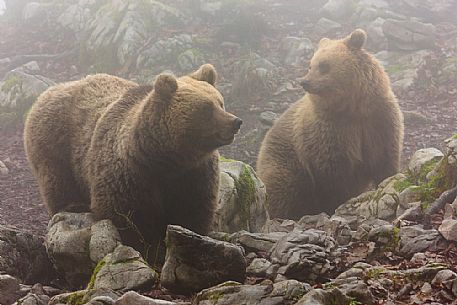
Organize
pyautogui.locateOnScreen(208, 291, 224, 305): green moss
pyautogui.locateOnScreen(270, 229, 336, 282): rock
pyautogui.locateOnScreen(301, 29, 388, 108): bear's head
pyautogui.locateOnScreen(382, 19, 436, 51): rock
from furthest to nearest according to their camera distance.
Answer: pyautogui.locateOnScreen(382, 19, 436, 51): rock → pyautogui.locateOnScreen(301, 29, 388, 108): bear's head → pyautogui.locateOnScreen(270, 229, 336, 282): rock → pyautogui.locateOnScreen(208, 291, 224, 305): green moss

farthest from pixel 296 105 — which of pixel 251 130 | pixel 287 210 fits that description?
pixel 251 130

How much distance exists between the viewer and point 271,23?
1728 centimetres

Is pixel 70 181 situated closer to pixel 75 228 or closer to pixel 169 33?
pixel 75 228

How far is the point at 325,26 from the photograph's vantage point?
16.9 m

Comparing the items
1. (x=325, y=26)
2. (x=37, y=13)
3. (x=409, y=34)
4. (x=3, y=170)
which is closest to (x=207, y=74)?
(x=3, y=170)

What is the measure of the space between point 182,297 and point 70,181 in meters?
3.07

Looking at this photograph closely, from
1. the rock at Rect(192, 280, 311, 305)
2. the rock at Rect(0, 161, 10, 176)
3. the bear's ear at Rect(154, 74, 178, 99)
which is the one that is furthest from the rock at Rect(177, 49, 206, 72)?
the rock at Rect(192, 280, 311, 305)

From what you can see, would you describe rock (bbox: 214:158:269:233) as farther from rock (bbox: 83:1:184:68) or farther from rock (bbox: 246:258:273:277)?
rock (bbox: 83:1:184:68)

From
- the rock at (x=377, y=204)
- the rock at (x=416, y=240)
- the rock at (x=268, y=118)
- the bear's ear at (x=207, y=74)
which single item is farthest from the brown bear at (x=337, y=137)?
the rock at (x=416, y=240)

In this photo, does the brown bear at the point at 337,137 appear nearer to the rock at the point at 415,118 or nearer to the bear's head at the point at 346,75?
the bear's head at the point at 346,75

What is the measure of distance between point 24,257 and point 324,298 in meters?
3.70

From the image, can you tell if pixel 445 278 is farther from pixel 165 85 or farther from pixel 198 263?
pixel 165 85

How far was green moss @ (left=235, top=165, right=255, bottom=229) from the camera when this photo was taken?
7164 mm

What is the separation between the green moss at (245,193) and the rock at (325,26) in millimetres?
10363
